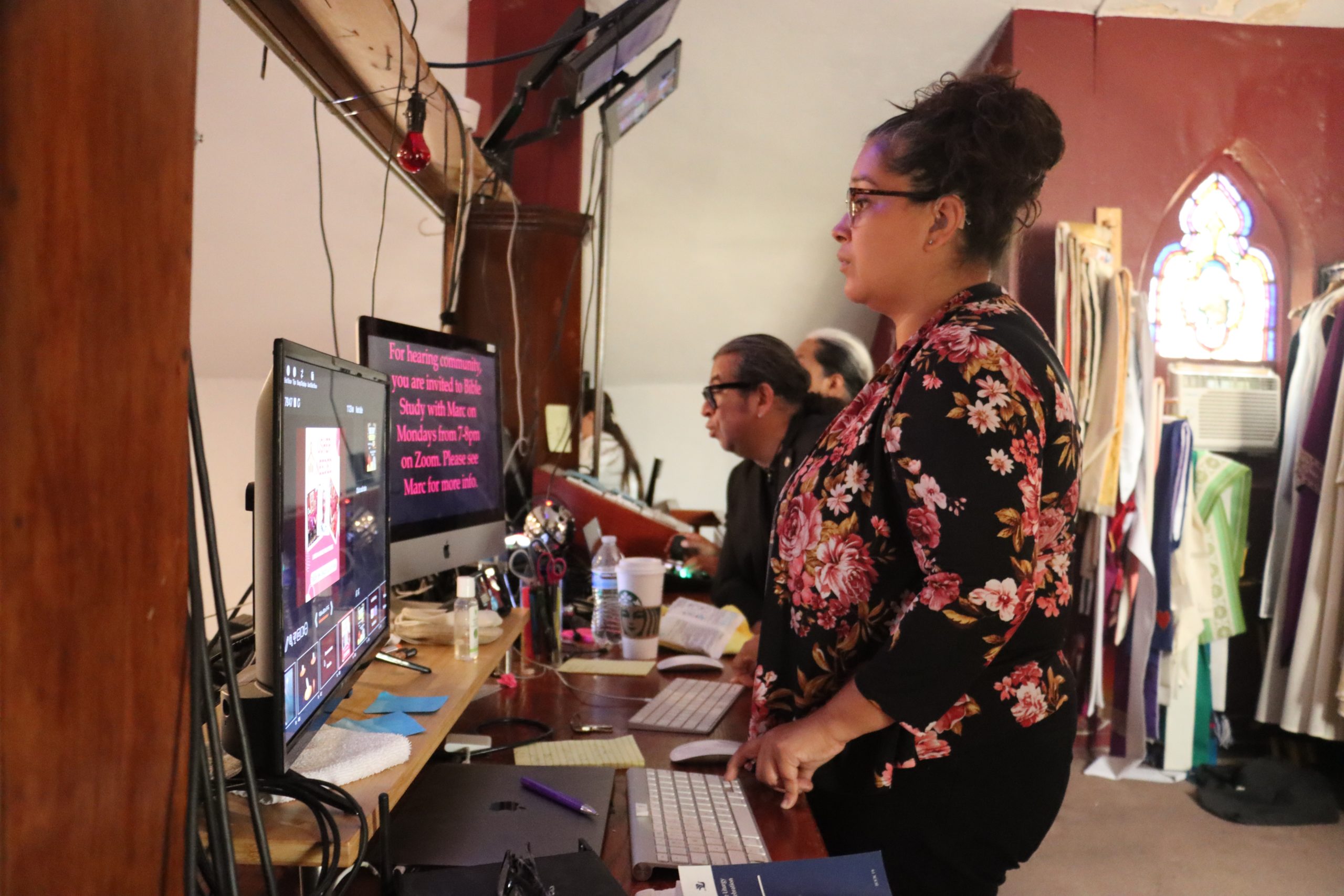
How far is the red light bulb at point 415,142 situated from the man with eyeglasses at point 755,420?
2.74 ft

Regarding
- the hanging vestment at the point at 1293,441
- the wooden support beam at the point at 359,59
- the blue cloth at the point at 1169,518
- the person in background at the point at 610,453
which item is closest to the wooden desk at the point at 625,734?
the wooden support beam at the point at 359,59

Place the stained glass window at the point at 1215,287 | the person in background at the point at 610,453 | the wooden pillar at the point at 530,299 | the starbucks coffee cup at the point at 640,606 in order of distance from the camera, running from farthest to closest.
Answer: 1. the stained glass window at the point at 1215,287
2. the person in background at the point at 610,453
3. the wooden pillar at the point at 530,299
4. the starbucks coffee cup at the point at 640,606

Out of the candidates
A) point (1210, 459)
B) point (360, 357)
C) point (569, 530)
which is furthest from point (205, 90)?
point (1210, 459)

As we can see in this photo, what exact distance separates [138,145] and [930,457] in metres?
0.74

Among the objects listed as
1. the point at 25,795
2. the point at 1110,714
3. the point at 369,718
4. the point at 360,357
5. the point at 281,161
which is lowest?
the point at 1110,714

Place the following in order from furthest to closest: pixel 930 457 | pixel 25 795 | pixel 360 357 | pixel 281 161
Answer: pixel 281 161, pixel 360 357, pixel 930 457, pixel 25 795

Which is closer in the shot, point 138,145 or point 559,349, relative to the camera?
point 138,145

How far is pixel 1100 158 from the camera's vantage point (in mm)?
3949

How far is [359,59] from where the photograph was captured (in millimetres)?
1550

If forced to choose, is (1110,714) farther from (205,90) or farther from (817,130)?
(205,90)

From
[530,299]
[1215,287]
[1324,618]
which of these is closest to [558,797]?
[530,299]

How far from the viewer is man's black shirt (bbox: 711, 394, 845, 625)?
7.07 feet

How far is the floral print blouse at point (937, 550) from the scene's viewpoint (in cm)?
96

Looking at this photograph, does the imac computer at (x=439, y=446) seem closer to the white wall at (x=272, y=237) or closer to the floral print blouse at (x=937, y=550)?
the floral print blouse at (x=937, y=550)
